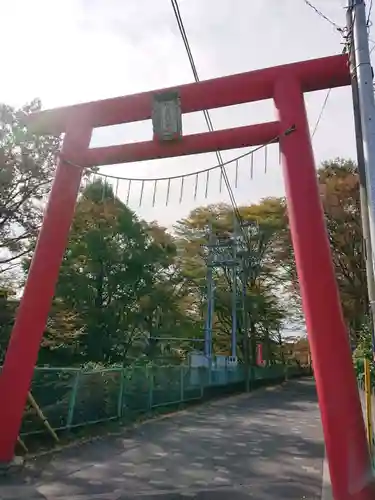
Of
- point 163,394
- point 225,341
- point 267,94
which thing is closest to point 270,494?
point 267,94

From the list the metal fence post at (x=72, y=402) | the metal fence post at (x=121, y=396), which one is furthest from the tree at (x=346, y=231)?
the metal fence post at (x=72, y=402)

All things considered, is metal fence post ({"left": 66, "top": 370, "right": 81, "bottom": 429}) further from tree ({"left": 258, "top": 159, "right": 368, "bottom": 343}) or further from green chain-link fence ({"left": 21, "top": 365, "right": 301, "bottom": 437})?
tree ({"left": 258, "top": 159, "right": 368, "bottom": 343})

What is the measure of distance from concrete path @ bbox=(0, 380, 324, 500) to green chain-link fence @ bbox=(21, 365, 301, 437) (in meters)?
0.77

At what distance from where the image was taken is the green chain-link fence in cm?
891

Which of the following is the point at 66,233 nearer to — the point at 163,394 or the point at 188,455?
the point at 188,455

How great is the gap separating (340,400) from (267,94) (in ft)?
13.6

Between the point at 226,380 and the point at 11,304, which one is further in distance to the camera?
the point at 226,380

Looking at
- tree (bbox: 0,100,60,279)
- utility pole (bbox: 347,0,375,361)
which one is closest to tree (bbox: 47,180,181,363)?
tree (bbox: 0,100,60,279)

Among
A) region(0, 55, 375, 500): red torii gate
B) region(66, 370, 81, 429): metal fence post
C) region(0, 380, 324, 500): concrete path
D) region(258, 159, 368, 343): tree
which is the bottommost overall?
region(0, 380, 324, 500): concrete path

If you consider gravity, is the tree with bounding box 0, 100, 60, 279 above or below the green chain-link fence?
above

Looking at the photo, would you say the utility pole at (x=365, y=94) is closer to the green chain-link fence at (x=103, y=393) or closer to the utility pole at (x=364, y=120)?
the utility pole at (x=364, y=120)

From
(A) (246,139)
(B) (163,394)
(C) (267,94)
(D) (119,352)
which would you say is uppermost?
(C) (267,94)

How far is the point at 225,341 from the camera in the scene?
33.7m

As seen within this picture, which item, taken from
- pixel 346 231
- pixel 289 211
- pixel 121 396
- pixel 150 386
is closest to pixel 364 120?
pixel 289 211
